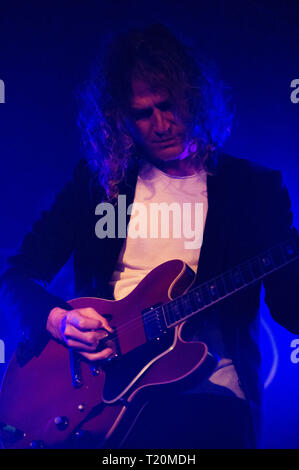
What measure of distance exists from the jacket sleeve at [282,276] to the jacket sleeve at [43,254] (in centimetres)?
78

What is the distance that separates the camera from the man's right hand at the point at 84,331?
4.94 feet

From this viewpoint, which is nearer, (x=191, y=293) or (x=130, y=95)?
(x=191, y=293)

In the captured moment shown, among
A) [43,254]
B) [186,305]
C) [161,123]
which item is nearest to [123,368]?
[186,305]

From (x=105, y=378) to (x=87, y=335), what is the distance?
154mm

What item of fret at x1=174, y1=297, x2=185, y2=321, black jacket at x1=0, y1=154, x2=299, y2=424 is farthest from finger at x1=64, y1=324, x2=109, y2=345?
fret at x1=174, y1=297, x2=185, y2=321

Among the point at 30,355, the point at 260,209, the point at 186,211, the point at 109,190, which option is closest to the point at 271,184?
the point at 260,209

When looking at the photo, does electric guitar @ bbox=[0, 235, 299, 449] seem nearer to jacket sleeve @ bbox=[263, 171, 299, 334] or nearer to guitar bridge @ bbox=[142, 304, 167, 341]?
guitar bridge @ bbox=[142, 304, 167, 341]

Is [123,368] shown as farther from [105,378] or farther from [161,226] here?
[161,226]

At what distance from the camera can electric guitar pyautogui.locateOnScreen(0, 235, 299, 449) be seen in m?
1.40

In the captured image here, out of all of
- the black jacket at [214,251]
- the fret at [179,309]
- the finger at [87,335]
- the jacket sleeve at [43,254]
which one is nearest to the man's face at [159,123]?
the black jacket at [214,251]

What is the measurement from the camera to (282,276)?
1.55 meters

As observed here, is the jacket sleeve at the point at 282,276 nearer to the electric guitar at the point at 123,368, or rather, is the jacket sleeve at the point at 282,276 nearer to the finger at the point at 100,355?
the electric guitar at the point at 123,368

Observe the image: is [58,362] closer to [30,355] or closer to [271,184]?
[30,355]

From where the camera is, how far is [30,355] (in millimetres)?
1610
